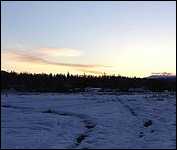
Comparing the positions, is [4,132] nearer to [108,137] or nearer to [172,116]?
[108,137]

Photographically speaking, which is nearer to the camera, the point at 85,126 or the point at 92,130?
the point at 92,130

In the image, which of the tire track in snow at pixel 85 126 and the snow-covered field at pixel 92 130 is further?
the tire track in snow at pixel 85 126

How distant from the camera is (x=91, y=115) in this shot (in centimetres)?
2425

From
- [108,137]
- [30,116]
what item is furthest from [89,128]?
[30,116]

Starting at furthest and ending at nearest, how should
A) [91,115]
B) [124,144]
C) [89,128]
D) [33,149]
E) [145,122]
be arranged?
[91,115] < [145,122] < [89,128] < [124,144] < [33,149]

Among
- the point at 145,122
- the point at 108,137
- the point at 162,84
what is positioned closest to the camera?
the point at 108,137

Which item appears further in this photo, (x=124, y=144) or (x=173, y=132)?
(x=173, y=132)

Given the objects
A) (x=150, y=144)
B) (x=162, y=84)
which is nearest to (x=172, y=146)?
(x=150, y=144)

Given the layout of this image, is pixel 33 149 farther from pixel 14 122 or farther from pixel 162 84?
pixel 162 84

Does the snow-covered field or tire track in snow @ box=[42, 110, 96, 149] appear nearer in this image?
the snow-covered field

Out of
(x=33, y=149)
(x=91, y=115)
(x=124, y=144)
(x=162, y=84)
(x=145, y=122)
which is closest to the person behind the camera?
(x=33, y=149)

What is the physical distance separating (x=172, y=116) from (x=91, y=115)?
401 centimetres

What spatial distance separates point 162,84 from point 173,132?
64.6 metres

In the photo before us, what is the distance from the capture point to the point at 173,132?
17.4 meters
